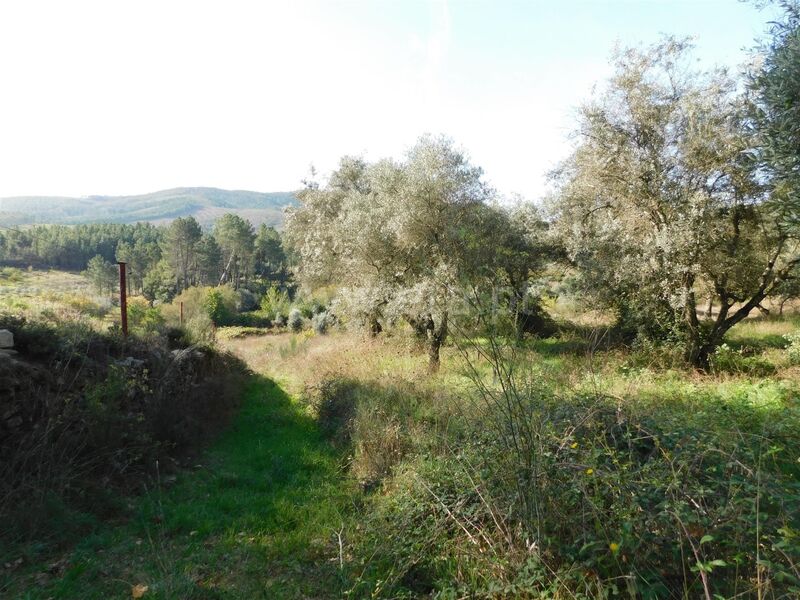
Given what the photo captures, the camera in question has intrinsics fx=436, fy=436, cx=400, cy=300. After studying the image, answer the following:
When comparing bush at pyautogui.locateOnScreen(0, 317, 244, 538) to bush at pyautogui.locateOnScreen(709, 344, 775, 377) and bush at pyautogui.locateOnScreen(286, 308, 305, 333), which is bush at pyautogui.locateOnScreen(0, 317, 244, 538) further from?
bush at pyautogui.locateOnScreen(286, 308, 305, 333)

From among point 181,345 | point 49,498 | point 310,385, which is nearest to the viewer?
point 49,498

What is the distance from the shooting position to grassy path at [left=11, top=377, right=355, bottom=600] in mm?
3711

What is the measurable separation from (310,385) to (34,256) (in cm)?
3405

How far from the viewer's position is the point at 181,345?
10.3 metres

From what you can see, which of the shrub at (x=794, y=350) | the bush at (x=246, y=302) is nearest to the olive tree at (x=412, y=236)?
the shrub at (x=794, y=350)

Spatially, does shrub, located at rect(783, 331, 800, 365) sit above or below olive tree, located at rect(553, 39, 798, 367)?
below

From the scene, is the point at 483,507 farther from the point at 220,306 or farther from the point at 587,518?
the point at 220,306

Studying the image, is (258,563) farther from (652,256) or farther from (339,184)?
(339,184)

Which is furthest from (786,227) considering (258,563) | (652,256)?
(258,563)

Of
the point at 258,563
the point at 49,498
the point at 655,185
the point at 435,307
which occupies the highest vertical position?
the point at 655,185

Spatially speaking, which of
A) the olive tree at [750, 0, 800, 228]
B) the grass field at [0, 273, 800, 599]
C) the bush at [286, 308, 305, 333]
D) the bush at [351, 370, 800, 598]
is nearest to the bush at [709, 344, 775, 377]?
the grass field at [0, 273, 800, 599]

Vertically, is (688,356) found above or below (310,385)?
above

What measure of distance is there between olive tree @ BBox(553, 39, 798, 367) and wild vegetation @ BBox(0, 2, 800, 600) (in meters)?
0.06

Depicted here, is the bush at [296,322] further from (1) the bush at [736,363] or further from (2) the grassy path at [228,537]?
(1) the bush at [736,363]
